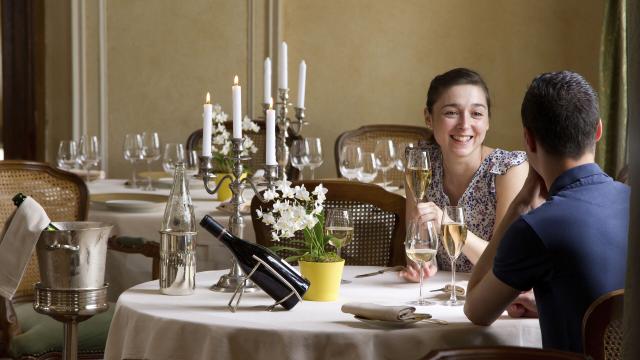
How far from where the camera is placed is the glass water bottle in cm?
228

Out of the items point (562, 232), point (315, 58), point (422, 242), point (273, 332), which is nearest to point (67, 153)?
point (315, 58)

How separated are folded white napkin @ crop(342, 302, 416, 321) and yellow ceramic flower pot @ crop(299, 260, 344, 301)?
204mm

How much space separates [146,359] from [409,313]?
560 mm

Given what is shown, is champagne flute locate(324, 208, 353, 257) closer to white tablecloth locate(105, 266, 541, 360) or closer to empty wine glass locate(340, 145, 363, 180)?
white tablecloth locate(105, 266, 541, 360)

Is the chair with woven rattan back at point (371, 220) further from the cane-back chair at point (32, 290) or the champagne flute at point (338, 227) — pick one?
the champagne flute at point (338, 227)

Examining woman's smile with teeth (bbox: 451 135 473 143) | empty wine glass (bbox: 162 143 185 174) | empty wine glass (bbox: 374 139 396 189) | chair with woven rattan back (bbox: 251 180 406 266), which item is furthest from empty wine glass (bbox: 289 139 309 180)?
woman's smile with teeth (bbox: 451 135 473 143)

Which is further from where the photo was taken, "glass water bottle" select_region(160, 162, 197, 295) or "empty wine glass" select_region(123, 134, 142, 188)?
"empty wine glass" select_region(123, 134, 142, 188)

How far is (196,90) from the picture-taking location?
6227 mm

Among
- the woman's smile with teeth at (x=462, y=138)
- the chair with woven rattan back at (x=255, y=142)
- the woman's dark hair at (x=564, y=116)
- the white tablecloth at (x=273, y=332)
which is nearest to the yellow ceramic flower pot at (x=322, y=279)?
the white tablecloth at (x=273, y=332)

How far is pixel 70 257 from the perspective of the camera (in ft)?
6.73

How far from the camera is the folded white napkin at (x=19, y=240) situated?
2.16 meters

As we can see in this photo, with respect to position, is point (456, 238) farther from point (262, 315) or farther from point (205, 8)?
point (205, 8)

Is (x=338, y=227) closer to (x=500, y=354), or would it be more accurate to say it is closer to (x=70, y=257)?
(x=70, y=257)

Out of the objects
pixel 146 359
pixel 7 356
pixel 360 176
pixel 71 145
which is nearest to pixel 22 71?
pixel 71 145
